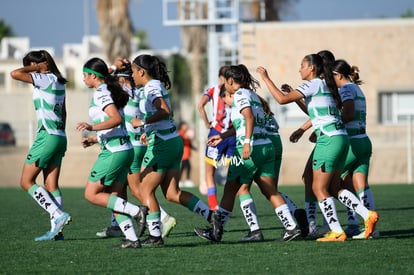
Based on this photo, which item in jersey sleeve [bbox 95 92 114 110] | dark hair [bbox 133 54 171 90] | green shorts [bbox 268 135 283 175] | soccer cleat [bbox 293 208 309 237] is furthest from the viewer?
green shorts [bbox 268 135 283 175]

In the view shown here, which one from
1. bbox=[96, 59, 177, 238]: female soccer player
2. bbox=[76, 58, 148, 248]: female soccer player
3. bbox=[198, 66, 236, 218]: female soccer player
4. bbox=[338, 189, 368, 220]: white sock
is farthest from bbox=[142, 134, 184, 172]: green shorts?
bbox=[198, 66, 236, 218]: female soccer player

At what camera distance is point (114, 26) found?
43219mm

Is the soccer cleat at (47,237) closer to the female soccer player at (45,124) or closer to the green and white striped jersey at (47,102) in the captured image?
the female soccer player at (45,124)

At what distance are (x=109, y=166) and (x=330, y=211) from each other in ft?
8.33

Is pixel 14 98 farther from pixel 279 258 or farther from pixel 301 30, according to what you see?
pixel 279 258

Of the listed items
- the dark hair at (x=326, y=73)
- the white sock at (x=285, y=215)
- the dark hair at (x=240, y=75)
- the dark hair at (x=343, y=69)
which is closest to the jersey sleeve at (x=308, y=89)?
the dark hair at (x=326, y=73)

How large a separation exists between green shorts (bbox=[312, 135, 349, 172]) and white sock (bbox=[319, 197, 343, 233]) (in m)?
0.36

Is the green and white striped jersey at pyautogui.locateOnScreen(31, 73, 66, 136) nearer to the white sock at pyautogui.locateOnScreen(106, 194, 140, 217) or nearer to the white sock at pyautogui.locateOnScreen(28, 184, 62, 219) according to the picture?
the white sock at pyautogui.locateOnScreen(28, 184, 62, 219)

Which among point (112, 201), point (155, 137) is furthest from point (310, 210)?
point (112, 201)

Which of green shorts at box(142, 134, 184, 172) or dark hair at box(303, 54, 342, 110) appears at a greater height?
dark hair at box(303, 54, 342, 110)

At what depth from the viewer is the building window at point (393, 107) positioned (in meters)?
34.6

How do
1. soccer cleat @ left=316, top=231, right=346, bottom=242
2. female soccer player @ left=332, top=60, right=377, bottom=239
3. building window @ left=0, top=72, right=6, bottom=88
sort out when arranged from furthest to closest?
1. building window @ left=0, top=72, right=6, bottom=88
2. female soccer player @ left=332, top=60, right=377, bottom=239
3. soccer cleat @ left=316, top=231, right=346, bottom=242

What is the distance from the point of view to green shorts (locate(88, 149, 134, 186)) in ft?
33.3

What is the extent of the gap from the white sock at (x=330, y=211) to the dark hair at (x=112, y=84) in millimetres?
2492
